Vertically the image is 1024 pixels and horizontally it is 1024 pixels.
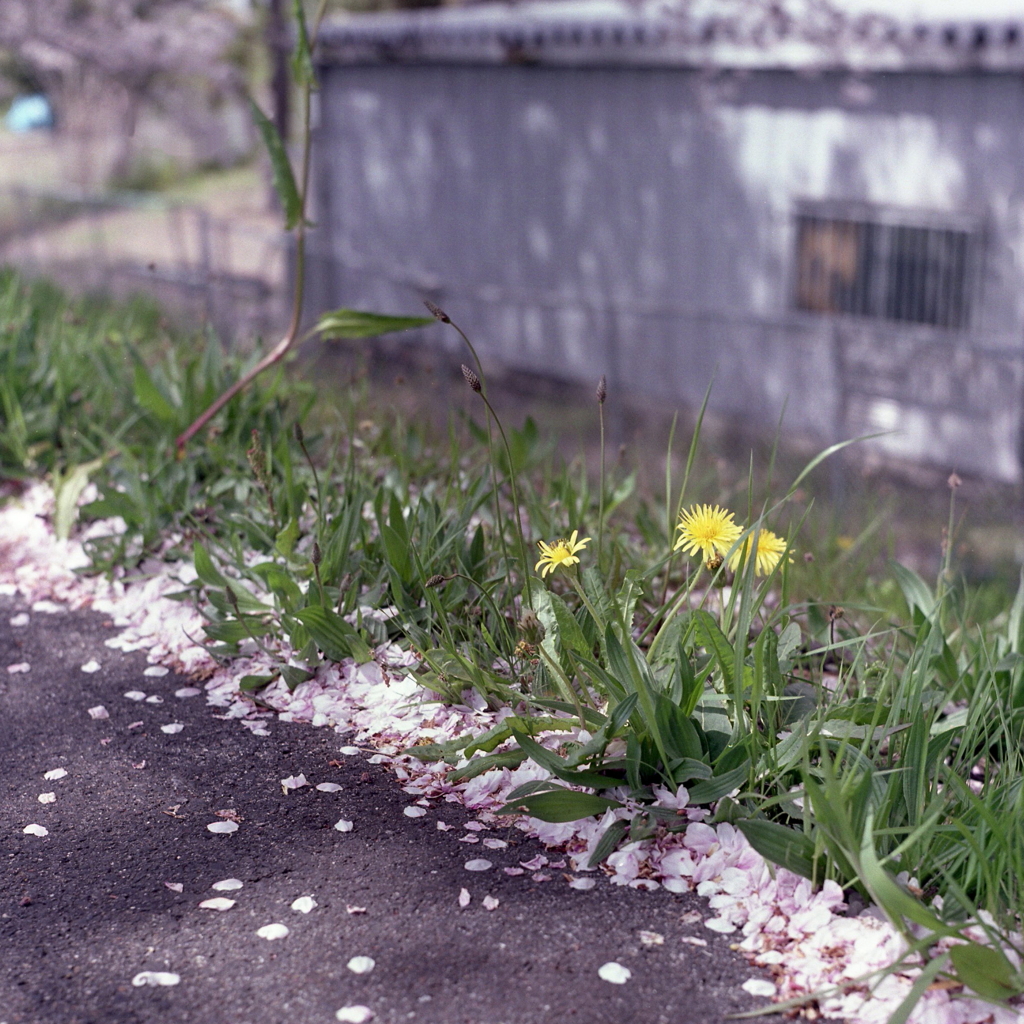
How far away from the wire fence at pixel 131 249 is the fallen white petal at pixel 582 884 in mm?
7610

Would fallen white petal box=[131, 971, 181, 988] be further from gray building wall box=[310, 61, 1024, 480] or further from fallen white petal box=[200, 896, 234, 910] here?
gray building wall box=[310, 61, 1024, 480]

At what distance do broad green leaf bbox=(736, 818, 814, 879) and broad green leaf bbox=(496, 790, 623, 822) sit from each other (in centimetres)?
28

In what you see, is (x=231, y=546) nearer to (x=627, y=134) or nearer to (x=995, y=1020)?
(x=995, y=1020)

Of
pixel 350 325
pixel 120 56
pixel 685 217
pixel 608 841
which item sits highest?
pixel 120 56

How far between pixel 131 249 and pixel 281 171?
10340 mm

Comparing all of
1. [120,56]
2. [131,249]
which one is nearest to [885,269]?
[131,249]

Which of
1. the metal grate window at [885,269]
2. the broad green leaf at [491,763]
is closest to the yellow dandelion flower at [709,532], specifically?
the broad green leaf at [491,763]

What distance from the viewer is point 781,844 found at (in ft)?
6.99

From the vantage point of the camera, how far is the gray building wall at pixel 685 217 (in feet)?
26.9

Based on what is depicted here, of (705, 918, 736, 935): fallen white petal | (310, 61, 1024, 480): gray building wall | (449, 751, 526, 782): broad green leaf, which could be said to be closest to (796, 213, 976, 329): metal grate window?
(310, 61, 1024, 480): gray building wall

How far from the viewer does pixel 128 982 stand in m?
1.97

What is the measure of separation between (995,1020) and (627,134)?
31.1ft

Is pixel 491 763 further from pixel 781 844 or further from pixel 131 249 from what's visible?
pixel 131 249

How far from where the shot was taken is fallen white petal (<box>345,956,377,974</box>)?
6.50 ft
